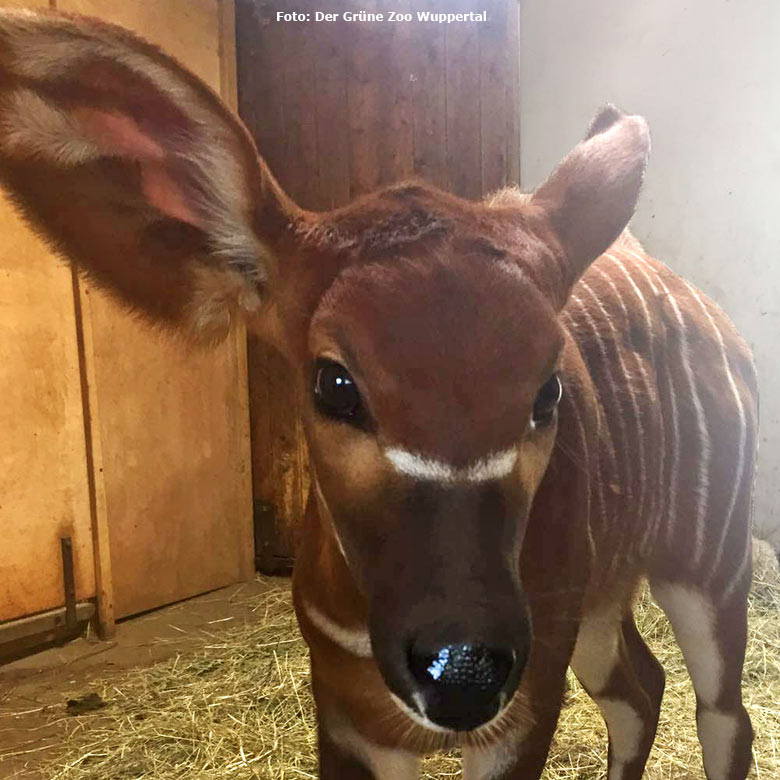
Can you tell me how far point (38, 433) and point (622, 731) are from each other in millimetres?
1996

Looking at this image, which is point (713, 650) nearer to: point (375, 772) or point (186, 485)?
point (375, 772)

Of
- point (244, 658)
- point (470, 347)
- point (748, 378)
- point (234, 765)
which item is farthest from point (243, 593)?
point (470, 347)

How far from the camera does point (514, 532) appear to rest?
1.00 meters

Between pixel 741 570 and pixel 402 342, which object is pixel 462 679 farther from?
pixel 741 570

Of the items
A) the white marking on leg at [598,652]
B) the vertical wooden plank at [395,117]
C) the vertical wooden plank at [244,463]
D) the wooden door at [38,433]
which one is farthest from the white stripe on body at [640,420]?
the wooden door at [38,433]

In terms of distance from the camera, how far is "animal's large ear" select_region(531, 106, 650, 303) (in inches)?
50.8

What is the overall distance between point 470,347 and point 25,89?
0.63 metres

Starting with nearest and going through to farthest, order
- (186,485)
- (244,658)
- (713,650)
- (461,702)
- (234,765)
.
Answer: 1. (461,702)
2. (713,650)
3. (234,765)
4. (244,658)
5. (186,485)

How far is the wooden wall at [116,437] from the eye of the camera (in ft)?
8.60

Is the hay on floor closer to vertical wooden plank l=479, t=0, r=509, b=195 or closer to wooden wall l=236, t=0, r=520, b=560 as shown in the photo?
vertical wooden plank l=479, t=0, r=509, b=195

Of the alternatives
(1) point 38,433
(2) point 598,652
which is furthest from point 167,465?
(2) point 598,652

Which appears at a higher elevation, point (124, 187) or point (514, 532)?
point (124, 187)

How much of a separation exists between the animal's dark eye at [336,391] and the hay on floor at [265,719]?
156 centimetres

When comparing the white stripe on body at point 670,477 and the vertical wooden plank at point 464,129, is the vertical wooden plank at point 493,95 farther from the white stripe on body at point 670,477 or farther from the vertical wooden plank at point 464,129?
the white stripe on body at point 670,477
